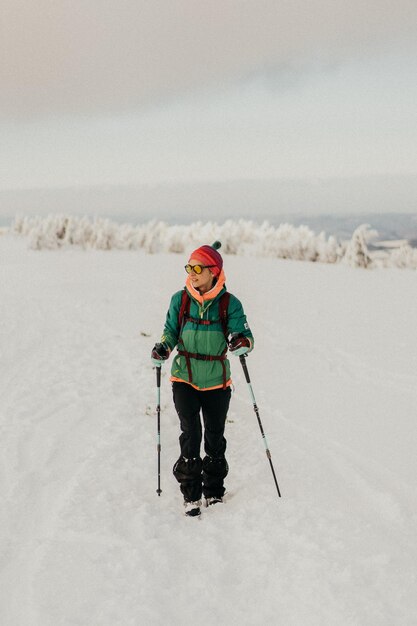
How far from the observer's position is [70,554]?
4043mm

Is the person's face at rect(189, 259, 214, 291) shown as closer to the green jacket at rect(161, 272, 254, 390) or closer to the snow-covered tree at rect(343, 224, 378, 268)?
Answer: the green jacket at rect(161, 272, 254, 390)

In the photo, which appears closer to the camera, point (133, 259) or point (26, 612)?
point (26, 612)

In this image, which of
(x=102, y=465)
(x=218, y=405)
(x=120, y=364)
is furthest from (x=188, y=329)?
(x=120, y=364)

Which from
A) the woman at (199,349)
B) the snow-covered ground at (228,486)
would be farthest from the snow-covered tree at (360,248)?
the woman at (199,349)

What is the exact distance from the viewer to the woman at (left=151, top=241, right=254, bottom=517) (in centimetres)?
475

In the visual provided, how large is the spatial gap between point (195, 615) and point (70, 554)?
1.17m

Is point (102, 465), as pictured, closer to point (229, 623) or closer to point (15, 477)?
point (15, 477)

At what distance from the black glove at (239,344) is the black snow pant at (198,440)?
0.51 m

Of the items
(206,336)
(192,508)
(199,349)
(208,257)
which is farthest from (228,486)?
(208,257)

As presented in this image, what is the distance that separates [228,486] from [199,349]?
1597 millimetres

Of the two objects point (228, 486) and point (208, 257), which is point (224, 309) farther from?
point (228, 486)

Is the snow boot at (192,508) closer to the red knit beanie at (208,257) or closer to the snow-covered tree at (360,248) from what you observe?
the red knit beanie at (208,257)

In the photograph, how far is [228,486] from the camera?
5297 mm

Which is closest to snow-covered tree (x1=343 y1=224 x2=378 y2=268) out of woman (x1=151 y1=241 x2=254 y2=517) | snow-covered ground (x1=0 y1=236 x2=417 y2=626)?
snow-covered ground (x1=0 y1=236 x2=417 y2=626)
